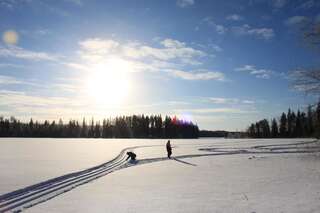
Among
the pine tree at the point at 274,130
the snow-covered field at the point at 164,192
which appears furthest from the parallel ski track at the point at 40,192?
the pine tree at the point at 274,130

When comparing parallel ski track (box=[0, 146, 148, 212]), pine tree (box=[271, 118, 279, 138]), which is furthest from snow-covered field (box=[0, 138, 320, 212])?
pine tree (box=[271, 118, 279, 138])

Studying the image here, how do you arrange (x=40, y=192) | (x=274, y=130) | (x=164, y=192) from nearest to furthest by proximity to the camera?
(x=40, y=192), (x=164, y=192), (x=274, y=130)

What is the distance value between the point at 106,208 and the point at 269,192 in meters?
6.30

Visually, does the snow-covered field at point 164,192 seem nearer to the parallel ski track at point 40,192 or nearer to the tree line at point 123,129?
the parallel ski track at point 40,192

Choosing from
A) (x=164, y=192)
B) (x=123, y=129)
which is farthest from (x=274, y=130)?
(x=164, y=192)

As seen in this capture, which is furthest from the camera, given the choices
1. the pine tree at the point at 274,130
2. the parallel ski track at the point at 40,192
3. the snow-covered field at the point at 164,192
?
the pine tree at the point at 274,130

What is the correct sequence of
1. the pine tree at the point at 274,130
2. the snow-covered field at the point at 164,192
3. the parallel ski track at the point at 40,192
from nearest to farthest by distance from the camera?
1. the parallel ski track at the point at 40,192
2. the snow-covered field at the point at 164,192
3. the pine tree at the point at 274,130

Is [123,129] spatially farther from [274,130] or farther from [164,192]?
[164,192]

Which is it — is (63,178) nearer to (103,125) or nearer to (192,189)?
(192,189)

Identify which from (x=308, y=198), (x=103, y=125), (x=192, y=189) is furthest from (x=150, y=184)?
(x=103, y=125)

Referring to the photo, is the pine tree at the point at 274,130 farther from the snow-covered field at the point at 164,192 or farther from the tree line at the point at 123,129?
the snow-covered field at the point at 164,192

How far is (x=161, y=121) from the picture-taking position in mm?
151500

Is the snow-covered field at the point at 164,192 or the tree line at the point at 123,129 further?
the tree line at the point at 123,129

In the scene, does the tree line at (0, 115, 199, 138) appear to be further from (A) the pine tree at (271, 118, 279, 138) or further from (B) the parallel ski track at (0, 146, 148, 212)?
(B) the parallel ski track at (0, 146, 148, 212)
